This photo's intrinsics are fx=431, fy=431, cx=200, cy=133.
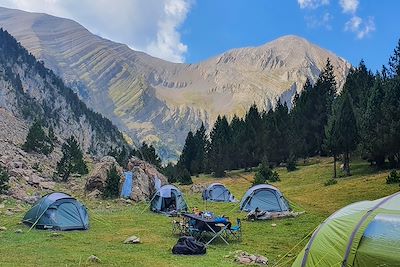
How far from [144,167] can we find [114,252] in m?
26.1

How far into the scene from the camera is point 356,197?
99.2 ft

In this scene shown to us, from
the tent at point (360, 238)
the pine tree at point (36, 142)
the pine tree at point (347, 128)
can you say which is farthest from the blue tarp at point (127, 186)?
the tent at point (360, 238)

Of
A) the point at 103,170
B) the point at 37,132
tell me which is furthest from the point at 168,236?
the point at 37,132

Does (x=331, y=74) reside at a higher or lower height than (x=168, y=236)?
higher

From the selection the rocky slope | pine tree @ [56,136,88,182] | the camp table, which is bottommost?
the camp table

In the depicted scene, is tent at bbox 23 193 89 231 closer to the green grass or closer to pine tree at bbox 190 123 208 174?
the green grass

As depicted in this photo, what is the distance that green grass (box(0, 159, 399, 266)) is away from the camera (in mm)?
15320

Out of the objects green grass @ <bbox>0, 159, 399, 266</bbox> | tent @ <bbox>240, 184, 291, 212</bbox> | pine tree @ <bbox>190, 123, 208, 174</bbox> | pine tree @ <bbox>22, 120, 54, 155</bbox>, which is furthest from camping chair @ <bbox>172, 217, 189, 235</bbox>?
pine tree @ <bbox>190, 123, 208, 174</bbox>

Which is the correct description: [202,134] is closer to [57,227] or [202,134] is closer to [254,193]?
[254,193]

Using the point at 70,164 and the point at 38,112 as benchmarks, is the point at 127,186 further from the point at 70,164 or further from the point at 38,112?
the point at 38,112

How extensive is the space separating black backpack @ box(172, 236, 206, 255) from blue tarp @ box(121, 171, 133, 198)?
19.2 meters

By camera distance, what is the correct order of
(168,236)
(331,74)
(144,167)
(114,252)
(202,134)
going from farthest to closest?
(202,134) → (331,74) → (144,167) → (168,236) → (114,252)

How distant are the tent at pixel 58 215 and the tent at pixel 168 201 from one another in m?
8.07

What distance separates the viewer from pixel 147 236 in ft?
67.6
